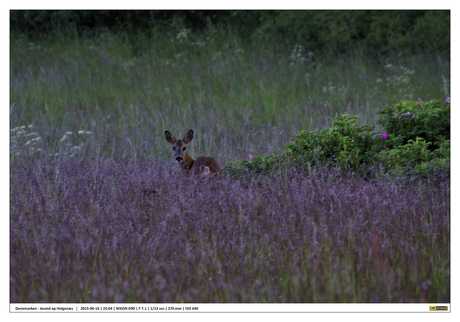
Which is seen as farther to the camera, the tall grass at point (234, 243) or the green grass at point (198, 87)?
the green grass at point (198, 87)

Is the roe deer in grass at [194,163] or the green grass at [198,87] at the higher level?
the green grass at [198,87]

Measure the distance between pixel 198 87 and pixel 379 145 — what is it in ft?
24.8

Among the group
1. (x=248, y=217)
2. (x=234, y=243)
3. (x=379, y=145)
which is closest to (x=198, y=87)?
(x=379, y=145)

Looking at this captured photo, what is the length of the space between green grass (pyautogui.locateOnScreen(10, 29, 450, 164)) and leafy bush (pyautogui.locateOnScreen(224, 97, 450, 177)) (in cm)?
165

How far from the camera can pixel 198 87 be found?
500 inches

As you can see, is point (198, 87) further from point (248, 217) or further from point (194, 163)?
point (248, 217)

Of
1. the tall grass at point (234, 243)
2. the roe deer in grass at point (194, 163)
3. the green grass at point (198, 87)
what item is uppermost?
the green grass at point (198, 87)

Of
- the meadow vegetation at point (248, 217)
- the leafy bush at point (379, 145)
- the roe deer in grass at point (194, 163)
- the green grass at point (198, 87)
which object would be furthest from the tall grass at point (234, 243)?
the green grass at point (198, 87)

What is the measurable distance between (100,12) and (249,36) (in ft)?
17.8

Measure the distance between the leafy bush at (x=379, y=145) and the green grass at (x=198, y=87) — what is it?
1.65m

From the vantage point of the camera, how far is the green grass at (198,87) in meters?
9.32

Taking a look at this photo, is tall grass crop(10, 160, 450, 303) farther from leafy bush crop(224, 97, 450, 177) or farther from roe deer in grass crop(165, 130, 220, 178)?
roe deer in grass crop(165, 130, 220, 178)

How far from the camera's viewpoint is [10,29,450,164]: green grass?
932 centimetres

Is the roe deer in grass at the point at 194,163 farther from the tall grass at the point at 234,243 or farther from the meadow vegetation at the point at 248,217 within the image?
the tall grass at the point at 234,243
